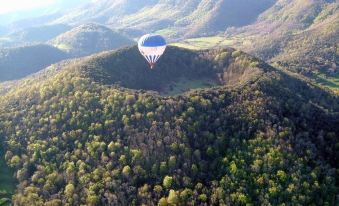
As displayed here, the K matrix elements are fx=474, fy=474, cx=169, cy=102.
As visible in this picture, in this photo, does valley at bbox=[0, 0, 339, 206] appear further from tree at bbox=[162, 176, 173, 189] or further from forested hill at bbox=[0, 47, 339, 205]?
forested hill at bbox=[0, 47, 339, 205]

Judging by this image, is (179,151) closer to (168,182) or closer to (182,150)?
(182,150)

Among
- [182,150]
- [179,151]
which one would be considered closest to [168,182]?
[179,151]

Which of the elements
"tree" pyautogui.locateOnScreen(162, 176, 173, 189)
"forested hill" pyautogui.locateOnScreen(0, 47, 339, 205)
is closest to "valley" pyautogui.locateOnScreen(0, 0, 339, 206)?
"tree" pyautogui.locateOnScreen(162, 176, 173, 189)

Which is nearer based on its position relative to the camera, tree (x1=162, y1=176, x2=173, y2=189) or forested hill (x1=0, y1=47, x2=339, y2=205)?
forested hill (x1=0, y1=47, x2=339, y2=205)

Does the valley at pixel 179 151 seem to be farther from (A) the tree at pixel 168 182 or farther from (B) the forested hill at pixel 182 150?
(B) the forested hill at pixel 182 150

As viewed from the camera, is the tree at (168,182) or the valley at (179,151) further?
the tree at (168,182)

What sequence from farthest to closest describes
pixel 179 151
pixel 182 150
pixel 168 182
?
pixel 179 151, pixel 182 150, pixel 168 182

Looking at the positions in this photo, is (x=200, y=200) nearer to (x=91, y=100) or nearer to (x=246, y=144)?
(x=246, y=144)

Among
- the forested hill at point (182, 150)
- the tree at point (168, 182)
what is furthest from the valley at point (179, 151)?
the forested hill at point (182, 150)

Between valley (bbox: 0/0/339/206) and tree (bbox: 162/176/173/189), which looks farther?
tree (bbox: 162/176/173/189)
